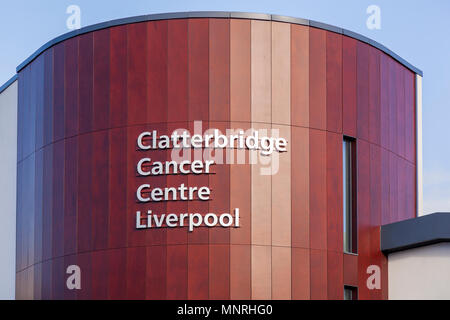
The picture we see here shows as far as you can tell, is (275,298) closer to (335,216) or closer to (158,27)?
(335,216)

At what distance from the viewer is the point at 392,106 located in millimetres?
42875

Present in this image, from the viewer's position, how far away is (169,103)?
3925 cm

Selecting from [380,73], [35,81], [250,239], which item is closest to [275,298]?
[250,239]

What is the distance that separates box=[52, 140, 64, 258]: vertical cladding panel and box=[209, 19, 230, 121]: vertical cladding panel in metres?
5.55

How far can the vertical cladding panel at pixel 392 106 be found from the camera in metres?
42.7

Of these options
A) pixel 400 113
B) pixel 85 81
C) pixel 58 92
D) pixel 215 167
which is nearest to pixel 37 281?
pixel 58 92

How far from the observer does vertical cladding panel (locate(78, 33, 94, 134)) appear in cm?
4050

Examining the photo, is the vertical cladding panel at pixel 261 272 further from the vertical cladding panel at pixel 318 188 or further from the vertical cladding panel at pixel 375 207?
the vertical cladding panel at pixel 375 207

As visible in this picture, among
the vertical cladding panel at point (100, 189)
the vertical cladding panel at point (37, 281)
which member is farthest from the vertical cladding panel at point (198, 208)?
→ the vertical cladding panel at point (37, 281)

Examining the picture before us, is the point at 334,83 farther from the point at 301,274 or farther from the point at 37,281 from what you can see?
the point at 37,281

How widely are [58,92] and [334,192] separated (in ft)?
31.6

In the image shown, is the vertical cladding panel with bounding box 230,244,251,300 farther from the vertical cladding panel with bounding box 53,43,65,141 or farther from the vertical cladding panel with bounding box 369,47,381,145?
the vertical cladding panel with bounding box 53,43,65,141

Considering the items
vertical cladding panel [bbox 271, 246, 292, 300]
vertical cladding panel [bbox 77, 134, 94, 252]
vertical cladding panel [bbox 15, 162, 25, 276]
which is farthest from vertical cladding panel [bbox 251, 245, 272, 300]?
vertical cladding panel [bbox 15, 162, 25, 276]

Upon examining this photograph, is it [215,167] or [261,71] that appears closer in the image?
[215,167]
